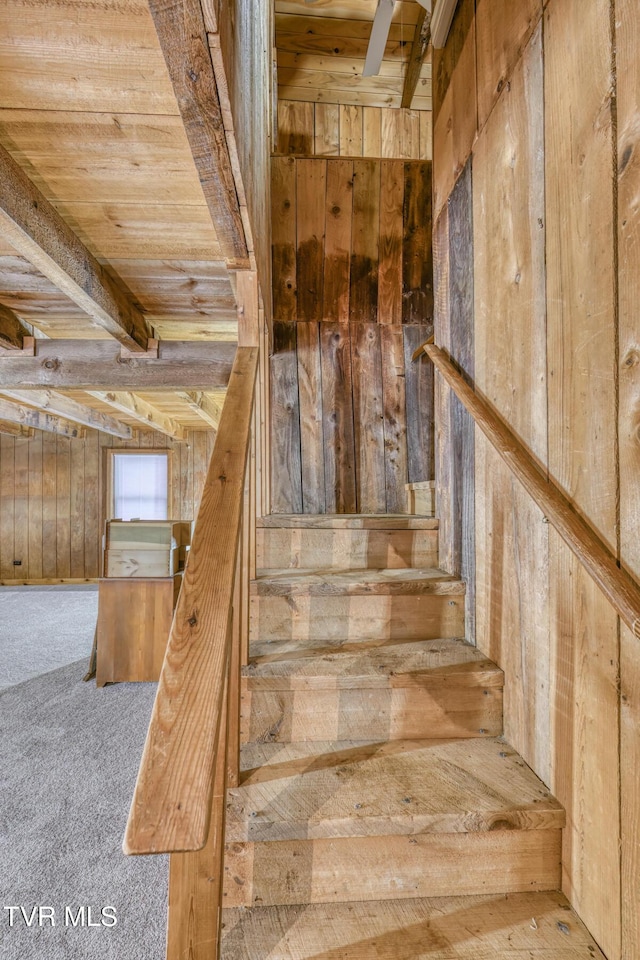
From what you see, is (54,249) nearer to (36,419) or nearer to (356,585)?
(356,585)

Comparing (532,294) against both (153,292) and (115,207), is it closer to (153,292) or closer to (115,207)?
(115,207)

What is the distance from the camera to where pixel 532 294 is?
1305mm

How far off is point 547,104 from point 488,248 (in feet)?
1.35

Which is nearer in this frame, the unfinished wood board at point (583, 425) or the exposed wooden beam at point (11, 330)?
the unfinished wood board at point (583, 425)

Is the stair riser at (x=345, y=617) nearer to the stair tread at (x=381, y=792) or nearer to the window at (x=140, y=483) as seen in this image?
the stair tread at (x=381, y=792)

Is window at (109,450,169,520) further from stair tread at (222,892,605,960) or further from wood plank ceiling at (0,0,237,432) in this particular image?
stair tread at (222,892,605,960)

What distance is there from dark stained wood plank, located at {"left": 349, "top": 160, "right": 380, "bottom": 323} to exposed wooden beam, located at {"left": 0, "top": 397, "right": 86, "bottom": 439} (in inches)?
157

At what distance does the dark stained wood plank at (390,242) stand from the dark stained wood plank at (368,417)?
0.16 metres

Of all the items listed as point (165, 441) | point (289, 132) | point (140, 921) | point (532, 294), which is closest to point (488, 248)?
point (532, 294)

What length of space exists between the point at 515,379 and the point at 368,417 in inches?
67.2

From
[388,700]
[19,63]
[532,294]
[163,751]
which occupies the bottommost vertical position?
[388,700]

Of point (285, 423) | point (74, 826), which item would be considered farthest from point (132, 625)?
point (285, 423)

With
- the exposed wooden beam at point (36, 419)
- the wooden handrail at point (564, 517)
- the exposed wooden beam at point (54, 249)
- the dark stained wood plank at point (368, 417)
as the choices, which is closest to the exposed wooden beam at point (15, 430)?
the exposed wooden beam at point (36, 419)

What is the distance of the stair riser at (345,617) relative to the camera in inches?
68.6
